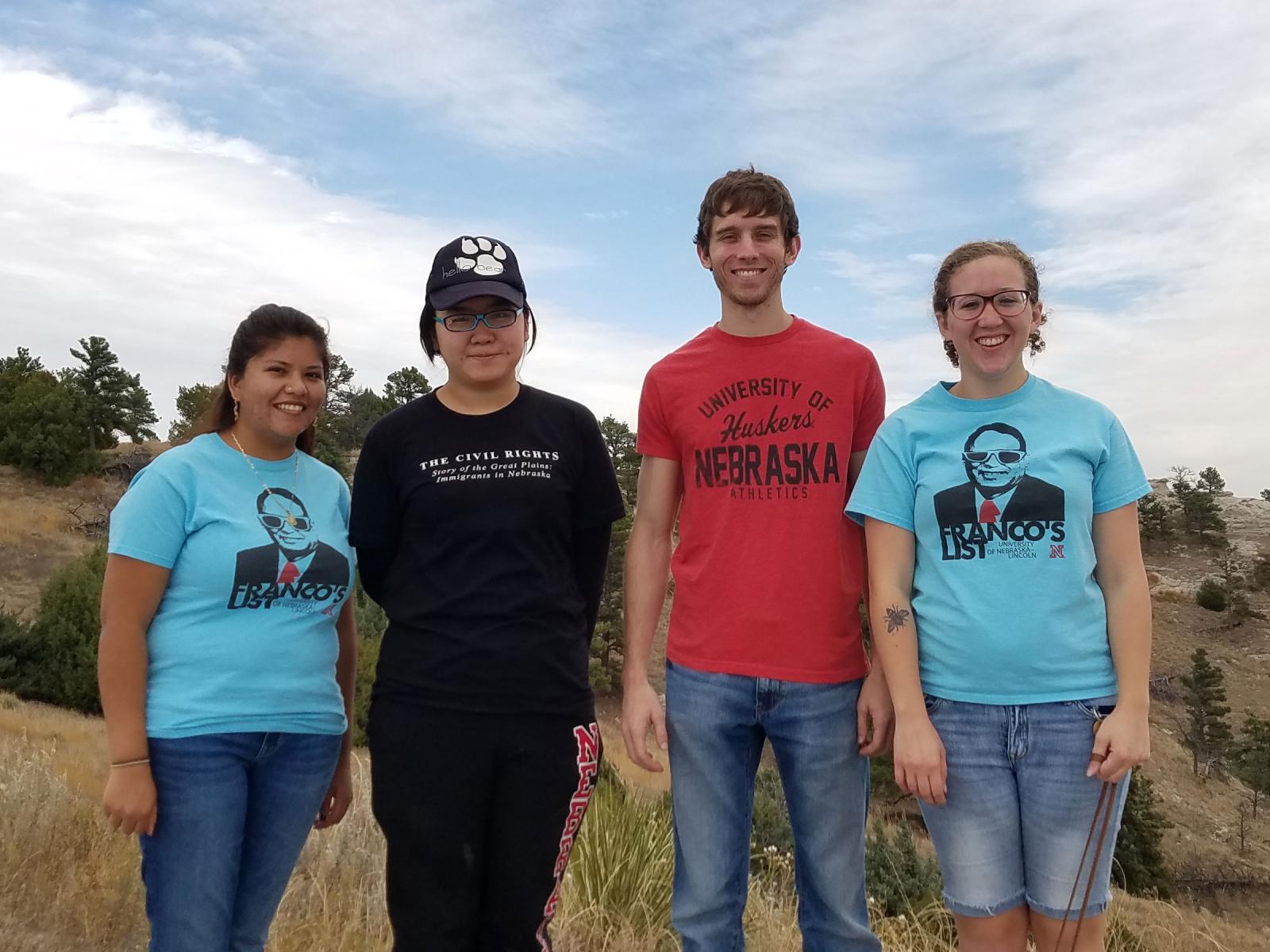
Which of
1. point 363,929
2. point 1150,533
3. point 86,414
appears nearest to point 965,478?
point 363,929

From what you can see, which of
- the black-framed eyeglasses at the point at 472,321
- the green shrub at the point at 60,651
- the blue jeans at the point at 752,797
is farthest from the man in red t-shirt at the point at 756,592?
the green shrub at the point at 60,651

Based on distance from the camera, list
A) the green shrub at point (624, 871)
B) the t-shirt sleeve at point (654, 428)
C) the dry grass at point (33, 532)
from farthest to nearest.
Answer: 1. the dry grass at point (33, 532)
2. the green shrub at point (624, 871)
3. the t-shirt sleeve at point (654, 428)

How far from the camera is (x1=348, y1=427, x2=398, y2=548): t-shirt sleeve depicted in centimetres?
251

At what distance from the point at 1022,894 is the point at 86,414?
3944 cm

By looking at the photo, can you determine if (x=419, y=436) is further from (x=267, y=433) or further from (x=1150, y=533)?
(x=1150, y=533)

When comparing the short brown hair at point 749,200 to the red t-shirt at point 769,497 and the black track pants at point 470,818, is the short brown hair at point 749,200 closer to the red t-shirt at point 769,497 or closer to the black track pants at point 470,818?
the red t-shirt at point 769,497

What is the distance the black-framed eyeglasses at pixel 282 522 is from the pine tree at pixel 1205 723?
3544 centimetres

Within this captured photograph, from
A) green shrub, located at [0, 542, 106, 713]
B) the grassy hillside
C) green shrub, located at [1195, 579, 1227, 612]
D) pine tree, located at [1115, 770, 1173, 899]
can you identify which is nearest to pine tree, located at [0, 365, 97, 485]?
green shrub, located at [0, 542, 106, 713]

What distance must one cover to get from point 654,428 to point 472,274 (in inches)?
29.8

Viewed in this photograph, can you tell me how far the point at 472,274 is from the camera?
102 inches

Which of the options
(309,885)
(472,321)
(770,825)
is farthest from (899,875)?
(472,321)

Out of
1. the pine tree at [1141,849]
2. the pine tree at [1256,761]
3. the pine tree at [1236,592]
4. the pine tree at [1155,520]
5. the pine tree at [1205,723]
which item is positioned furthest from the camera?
the pine tree at [1155,520]

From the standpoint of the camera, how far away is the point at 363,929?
4.23 meters

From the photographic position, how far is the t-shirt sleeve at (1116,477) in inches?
94.7
